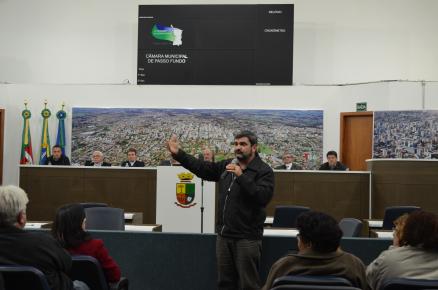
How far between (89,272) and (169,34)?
1012 cm

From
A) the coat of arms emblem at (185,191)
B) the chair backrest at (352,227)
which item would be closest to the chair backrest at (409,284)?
the chair backrest at (352,227)

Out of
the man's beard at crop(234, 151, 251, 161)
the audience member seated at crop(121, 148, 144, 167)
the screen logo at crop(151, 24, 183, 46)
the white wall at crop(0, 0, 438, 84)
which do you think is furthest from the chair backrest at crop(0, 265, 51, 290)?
the white wall at crop(0, 0, 438, 84)

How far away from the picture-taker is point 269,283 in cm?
343

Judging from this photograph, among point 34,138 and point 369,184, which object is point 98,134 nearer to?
point 34,138

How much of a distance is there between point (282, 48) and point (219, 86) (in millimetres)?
1481

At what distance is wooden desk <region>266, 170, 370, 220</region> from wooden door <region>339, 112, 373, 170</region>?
2432mm

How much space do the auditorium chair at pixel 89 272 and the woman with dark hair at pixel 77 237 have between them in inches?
6.0

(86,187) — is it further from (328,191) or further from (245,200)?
(245,200)

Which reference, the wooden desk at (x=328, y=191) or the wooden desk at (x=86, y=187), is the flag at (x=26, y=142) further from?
the wooden desk at (x=328, y=191)

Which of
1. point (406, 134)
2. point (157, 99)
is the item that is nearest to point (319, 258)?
point (406, 134)

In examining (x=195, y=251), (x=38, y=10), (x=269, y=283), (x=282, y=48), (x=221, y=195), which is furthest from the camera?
(x=38, y=10)

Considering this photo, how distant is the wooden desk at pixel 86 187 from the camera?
10820mm

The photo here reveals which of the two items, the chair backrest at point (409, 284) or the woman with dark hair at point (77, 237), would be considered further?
the woman with dark hair at point (77, 237)

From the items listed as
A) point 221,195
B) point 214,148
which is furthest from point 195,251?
point 214,148
